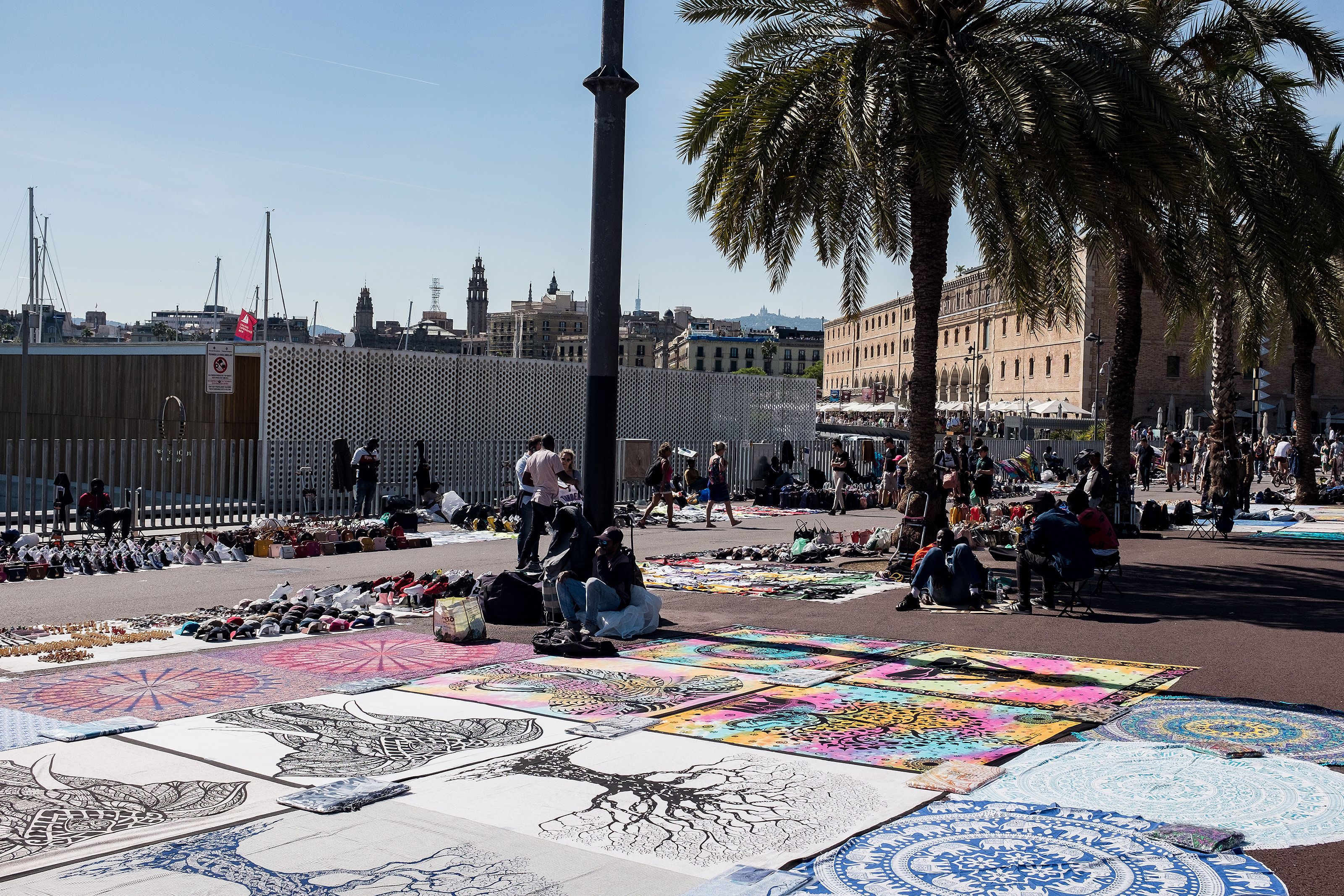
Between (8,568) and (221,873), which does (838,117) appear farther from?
(221,873)

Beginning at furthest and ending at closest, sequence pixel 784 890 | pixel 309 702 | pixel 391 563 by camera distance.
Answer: pixel 391 563 < pixel 309 702 < pixel 784 890

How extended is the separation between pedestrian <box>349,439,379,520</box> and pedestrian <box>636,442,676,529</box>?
4989 millimetres

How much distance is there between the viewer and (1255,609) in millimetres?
12828

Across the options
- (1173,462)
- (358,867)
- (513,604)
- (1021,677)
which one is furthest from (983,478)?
(358,867)

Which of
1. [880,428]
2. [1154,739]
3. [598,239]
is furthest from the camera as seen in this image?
[880,428]

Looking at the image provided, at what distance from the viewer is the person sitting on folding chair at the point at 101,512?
57.2ft

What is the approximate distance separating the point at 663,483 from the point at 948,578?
32.5ft

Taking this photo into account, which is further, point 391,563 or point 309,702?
point 391,563

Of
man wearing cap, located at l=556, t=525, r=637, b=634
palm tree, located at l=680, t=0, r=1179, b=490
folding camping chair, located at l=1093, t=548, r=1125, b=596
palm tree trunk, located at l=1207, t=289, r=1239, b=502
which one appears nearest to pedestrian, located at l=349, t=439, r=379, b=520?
palm tree, located at l=680, t=0, r=1179, b=490

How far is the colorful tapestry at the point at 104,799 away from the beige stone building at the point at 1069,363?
224 feet

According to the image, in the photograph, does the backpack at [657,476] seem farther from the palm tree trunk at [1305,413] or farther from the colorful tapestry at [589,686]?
the palm tree trunk at [1305,413]

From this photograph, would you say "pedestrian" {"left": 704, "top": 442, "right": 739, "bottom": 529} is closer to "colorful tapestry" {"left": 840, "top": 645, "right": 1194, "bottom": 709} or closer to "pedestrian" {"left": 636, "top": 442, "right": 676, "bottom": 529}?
"pedestrian" {"left": 636, "top": 442, "right": 676, "bottom": 529}

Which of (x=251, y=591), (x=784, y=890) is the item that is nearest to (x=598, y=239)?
(x=251, y=591)

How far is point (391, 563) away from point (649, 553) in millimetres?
3990
